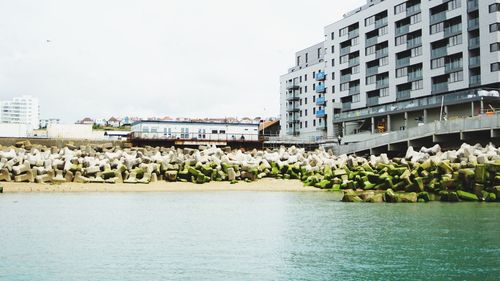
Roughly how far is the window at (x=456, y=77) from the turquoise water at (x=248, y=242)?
176 feet

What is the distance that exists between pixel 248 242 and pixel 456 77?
67.4m

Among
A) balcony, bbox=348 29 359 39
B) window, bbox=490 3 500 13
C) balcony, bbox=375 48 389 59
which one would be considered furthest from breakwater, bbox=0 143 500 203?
balcony, bbox=348 29 359 39

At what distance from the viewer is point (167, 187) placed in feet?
124

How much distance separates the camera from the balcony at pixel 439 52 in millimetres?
76750

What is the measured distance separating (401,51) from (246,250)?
77433mm

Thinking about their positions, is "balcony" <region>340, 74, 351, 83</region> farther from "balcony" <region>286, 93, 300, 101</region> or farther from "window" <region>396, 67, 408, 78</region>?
"balcony" <region>286, 93, 300, 101</region>

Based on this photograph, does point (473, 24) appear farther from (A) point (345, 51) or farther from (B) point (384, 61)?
(A) point (345, 51)

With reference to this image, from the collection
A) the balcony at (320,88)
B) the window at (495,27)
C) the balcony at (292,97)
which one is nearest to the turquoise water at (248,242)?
the window at (495,27)

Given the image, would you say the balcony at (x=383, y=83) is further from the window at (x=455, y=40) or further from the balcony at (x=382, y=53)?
the window at (x=455, y=40)

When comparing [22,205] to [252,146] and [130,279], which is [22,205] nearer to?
[130,279]

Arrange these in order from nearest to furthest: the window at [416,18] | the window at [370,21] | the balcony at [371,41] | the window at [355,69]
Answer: the window at [416,18] < the balcony at [371,41] < the window at [370,21] < the window at [355,69]

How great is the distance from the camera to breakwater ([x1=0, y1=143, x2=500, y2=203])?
29.7 m

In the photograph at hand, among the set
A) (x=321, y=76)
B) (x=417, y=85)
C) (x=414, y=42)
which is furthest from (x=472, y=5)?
(x=321, y=76)

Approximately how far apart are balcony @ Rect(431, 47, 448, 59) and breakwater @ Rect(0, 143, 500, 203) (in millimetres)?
37145
